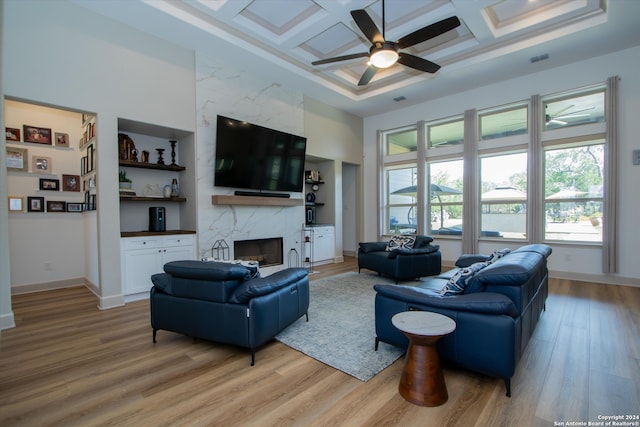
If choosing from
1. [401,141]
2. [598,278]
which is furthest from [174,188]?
[598,278]

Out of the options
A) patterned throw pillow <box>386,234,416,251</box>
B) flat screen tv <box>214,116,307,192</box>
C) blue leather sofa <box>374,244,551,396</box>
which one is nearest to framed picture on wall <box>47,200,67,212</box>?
flat screen tv <box>214,116,307,192</box>

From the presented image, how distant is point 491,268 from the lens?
2.23m

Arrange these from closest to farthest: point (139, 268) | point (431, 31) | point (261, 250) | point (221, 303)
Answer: point (221, 303) < point (431, 31) < point (139, 268) < point (261, 250)

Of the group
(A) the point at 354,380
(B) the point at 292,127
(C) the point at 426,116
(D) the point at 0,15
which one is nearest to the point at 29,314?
(D) the point at 0,15

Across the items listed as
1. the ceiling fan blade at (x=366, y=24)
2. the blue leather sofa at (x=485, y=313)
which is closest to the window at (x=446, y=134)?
the ceiling fan blade at (x=366, y=24)

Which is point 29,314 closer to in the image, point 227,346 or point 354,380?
point 227,346

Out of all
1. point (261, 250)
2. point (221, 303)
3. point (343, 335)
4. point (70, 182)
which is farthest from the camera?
point (261, 250)

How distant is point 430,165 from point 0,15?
7184mm

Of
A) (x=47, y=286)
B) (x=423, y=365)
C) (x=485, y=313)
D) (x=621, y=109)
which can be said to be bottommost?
(x=47, y=286)

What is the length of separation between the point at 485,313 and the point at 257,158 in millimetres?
4437

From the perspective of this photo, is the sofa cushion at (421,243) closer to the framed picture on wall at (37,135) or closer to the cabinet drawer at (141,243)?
the cabinet drawer at (141,243)

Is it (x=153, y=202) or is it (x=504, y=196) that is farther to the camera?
(x=504, y=196)

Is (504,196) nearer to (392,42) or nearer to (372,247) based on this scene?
(372,247)

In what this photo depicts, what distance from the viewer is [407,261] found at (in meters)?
4.84
